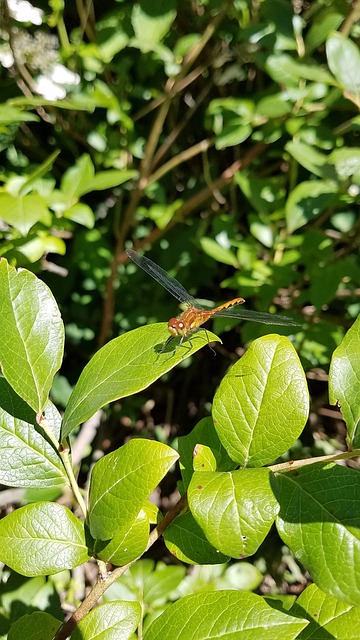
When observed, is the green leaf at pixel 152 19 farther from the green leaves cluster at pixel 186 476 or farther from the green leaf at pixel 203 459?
the green leaf at pixel 203 459

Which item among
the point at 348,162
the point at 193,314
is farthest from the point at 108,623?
the point at 348,162

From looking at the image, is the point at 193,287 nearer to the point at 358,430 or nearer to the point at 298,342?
→ the point at 298,342

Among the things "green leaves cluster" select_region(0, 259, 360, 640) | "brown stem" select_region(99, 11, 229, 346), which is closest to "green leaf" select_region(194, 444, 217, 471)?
"green leaves cluster" select_region(0, 259, 360, 640)

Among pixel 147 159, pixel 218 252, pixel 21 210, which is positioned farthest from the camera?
pixel 147 159

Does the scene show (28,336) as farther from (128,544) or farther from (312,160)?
(312,160)

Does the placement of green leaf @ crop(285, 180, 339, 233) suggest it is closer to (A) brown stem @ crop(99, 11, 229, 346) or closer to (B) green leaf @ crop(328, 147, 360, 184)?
(B) green leaf @ crop(328, 147, 360, 184)
